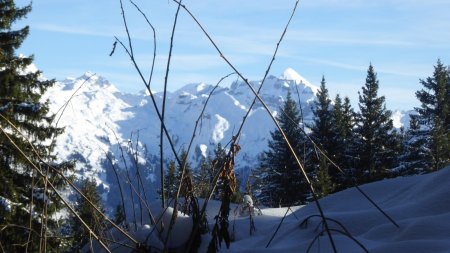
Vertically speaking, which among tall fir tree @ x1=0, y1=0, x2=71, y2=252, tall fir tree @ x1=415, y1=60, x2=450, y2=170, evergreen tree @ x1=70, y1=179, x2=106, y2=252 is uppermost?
tall fir tree @ x1=415, y1=60, x2=450, y2=170

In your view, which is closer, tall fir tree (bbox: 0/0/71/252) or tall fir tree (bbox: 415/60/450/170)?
tall fir tree (bbox: 0/0/71/252)

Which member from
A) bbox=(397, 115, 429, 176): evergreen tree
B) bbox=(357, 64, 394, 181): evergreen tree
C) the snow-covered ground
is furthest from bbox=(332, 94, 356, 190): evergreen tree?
the snow-covered ground

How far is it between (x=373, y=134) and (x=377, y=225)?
27.8 metres

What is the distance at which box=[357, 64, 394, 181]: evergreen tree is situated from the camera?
27812mm

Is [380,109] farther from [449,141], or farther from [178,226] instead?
[178,226]

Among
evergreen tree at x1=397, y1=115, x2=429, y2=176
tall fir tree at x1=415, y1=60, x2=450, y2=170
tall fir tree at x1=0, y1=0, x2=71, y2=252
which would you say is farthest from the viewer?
tall fir tree at x1=415, y1=60, x2=450, y2=170

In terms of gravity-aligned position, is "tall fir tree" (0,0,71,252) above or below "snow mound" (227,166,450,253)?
above

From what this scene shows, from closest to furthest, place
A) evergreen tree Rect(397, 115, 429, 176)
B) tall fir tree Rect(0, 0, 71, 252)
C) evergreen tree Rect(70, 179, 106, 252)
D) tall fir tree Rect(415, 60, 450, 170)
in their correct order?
evergreen tree Rect(70, 179, 106, 252), tall fir tree Rect(0, 0, 71, 252), evergreen tree Rect(397, 115, 429, 176), tall fir tree Rect(415, 60, 450, 170)

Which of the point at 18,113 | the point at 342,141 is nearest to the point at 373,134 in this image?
the point at 342,141

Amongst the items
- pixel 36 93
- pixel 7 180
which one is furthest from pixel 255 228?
pixel 36 93

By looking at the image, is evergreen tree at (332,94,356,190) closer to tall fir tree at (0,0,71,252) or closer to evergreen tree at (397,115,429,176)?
evergreen tree at (397,115,429,176)

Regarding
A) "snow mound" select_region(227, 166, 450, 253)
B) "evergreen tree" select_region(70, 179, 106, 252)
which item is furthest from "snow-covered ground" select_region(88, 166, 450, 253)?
"evergreen tree" select_region(70, 179, 106, 252)

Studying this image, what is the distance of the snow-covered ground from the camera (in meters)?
1.70

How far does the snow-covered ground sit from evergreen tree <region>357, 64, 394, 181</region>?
25.5m
